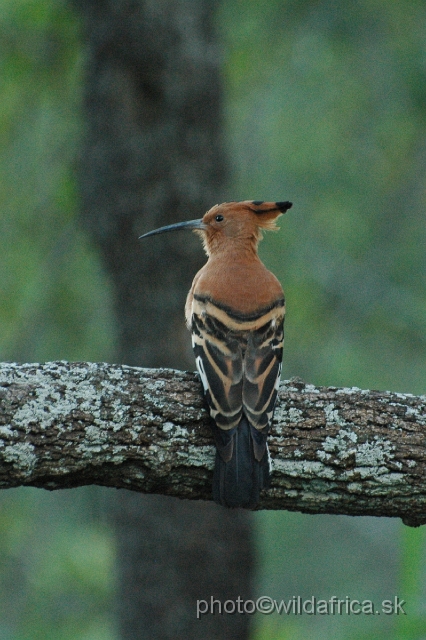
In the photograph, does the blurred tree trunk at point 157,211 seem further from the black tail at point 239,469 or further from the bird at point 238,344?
the black tail at point 239,469

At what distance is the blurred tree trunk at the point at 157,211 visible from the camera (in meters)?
6.74

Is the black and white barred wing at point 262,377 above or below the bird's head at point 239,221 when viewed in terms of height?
below

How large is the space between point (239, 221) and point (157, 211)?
1546 mm

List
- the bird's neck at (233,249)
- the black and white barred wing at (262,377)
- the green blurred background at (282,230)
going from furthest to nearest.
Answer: the green blurred background at (282,230), the bird's neck at (233,249), the black and white barred wing at (262,377)

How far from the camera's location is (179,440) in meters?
3.59

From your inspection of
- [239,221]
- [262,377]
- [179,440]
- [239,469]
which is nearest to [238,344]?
[262,377]

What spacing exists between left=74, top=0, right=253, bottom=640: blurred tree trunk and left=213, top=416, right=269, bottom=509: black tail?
3.21 meters

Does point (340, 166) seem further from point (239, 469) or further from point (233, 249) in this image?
point (239, 469)

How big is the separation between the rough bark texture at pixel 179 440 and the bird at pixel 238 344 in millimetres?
98

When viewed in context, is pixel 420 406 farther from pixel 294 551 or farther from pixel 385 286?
pixel 294 551

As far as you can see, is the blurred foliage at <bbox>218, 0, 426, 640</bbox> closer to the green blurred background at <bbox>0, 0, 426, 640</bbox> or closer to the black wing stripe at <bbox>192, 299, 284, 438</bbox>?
the green blurred background at <bbox>0, 0, 426, 640</bbox>

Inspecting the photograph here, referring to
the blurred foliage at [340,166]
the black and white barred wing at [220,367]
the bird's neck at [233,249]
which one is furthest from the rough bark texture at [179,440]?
the blurred foliage at [340,166]

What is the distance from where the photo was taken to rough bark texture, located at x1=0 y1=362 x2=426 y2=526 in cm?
341

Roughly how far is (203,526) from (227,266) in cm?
257
